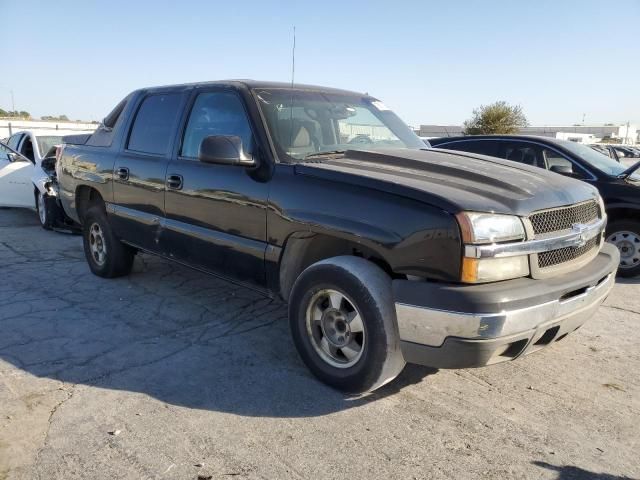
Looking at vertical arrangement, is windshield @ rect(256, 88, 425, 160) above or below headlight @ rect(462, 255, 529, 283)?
above

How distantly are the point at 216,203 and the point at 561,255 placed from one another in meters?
2.41

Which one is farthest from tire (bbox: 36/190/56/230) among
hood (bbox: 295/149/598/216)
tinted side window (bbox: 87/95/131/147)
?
hood (bbox: 295/149/598/216)

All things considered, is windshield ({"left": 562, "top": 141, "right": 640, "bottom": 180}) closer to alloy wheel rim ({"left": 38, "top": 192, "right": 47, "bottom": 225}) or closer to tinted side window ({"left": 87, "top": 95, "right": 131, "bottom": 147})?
tinted side window ({"left": 87, "top": 95, "right": 131, "bottom": 147})

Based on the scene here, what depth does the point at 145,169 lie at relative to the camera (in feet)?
16.0

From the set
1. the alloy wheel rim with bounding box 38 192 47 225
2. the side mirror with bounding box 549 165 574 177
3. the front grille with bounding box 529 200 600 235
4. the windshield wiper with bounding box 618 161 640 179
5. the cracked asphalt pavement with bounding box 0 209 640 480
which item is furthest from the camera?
the alloy wheel rim with bounding box 38 192 47 225

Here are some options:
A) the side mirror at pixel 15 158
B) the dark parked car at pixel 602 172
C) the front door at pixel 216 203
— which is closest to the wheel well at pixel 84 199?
the front door at pixel 216 203

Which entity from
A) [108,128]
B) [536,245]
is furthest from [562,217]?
[108,128]

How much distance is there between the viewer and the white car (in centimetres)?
861

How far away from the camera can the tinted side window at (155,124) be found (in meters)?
4.78

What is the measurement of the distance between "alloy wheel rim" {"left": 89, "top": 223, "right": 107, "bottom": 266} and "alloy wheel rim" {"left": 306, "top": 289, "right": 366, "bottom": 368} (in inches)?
125

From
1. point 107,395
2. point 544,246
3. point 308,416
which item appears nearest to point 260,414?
point 308,416

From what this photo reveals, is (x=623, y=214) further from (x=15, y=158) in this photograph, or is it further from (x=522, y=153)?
(x=15, y=158)

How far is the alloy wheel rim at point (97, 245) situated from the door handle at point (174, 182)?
5.34 ft

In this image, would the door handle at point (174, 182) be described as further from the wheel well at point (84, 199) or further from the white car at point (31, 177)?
the white car at point (31, 177)
